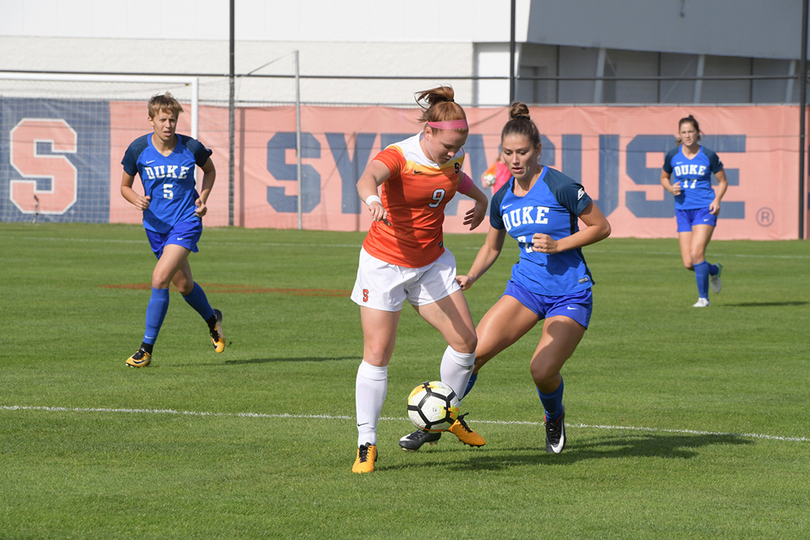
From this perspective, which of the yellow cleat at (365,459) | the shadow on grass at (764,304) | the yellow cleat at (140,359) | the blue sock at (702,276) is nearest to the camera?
the yellow cleat at (365,459)

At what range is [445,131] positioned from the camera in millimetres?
6078

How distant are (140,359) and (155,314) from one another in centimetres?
51

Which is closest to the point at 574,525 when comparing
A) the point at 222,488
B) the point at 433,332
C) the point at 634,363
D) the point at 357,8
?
the point at 222,488

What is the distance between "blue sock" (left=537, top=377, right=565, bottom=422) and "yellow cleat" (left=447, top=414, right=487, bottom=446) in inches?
16.6

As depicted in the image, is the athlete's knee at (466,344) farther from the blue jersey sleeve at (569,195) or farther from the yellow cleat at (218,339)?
the yellow cleat at (218,339)

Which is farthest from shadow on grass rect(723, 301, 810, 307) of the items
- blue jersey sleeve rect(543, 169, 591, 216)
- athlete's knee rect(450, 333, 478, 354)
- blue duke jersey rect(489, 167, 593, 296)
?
athlete's knee rect(450, 333, 478, 354)

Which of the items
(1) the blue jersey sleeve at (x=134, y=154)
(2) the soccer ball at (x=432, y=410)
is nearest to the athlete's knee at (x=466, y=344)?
(2) the soccer ball at (x=432, y=410)

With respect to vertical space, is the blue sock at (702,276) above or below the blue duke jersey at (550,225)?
below

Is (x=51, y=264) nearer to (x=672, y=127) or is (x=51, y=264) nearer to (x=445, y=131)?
(x=445, y=131)

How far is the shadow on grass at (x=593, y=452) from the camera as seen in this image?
6.32m

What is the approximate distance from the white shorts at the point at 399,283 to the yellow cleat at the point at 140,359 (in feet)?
12.7

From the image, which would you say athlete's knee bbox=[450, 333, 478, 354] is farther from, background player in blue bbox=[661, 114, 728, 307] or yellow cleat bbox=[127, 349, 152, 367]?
background player in blue bbox=[661, 114, 728, 307]

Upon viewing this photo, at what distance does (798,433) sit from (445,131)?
10.2 ft

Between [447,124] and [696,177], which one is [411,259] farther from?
[696,177]
